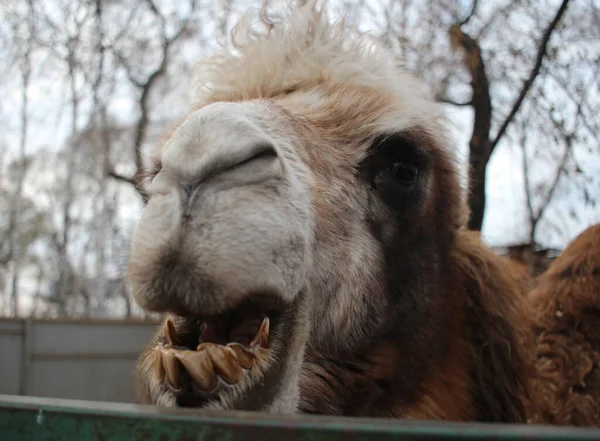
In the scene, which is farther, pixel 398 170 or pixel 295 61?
pixel 295 61

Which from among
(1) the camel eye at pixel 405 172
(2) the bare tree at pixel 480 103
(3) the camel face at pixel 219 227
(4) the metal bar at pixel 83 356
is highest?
(2) the bare tree at pixel 480 103

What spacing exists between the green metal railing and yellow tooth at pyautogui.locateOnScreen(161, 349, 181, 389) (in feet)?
2.01

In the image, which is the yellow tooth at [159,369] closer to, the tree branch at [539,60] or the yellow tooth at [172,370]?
the yellow tooth at [172,370]

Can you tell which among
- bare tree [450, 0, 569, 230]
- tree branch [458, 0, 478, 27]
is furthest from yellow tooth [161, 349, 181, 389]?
tree branch [458, 0, 478, 27]

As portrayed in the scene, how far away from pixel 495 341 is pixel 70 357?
298 inches

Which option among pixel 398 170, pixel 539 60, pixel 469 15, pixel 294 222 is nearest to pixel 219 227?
pixel 294 222

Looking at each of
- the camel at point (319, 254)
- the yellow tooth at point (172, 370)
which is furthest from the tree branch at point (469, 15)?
the yellow tooth at point (172, 370)

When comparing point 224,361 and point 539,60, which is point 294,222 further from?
point 539,60

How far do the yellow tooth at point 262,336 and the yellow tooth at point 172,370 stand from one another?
0.25m

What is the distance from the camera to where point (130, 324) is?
1042 centimetres

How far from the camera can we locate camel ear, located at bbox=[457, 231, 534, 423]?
Result: 312cm

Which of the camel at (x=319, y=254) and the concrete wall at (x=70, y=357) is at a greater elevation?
the camel at (x=319, y=254)

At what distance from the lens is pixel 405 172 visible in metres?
2.71

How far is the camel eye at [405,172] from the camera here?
8.84ft
